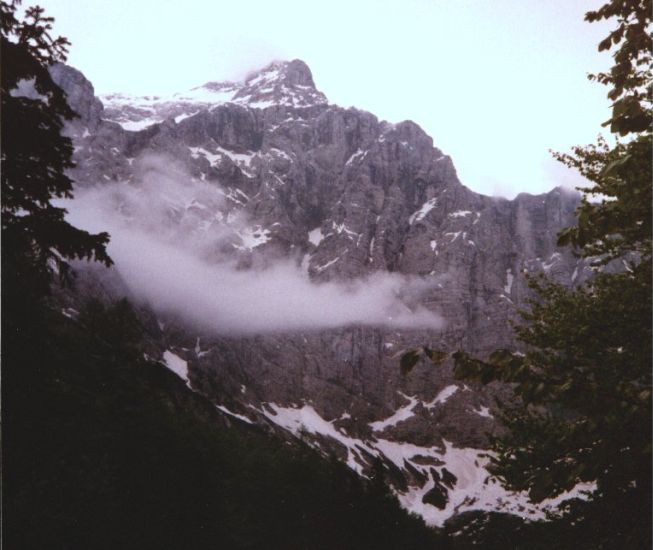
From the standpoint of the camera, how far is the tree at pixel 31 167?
970cm

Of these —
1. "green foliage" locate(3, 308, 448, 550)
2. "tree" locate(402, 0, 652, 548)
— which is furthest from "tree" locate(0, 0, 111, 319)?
"tree" locate(402, 0, 652, 548)

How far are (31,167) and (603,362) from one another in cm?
1023

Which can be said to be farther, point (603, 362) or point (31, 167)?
point (31, 167)

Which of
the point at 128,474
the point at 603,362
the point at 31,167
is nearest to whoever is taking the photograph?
the point at 603,362

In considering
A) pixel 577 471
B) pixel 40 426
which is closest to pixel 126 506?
pixel 40 426

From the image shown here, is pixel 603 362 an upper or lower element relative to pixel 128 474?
upper

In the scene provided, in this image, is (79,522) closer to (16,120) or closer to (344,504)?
(16,120)

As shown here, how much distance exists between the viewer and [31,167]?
9891mm

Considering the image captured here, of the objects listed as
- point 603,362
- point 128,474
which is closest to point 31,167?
point 603,362

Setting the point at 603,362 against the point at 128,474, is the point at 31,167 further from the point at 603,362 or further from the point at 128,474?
the point at 128,474

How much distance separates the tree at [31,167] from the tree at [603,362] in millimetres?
8393

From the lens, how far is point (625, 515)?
7.45 metres

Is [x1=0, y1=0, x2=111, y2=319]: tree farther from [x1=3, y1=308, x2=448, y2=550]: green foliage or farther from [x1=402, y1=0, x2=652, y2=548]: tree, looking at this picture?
[x1=402, y1=0, x2=652, y2=548]: tree

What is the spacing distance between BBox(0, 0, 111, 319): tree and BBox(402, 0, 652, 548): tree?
8.39 m
